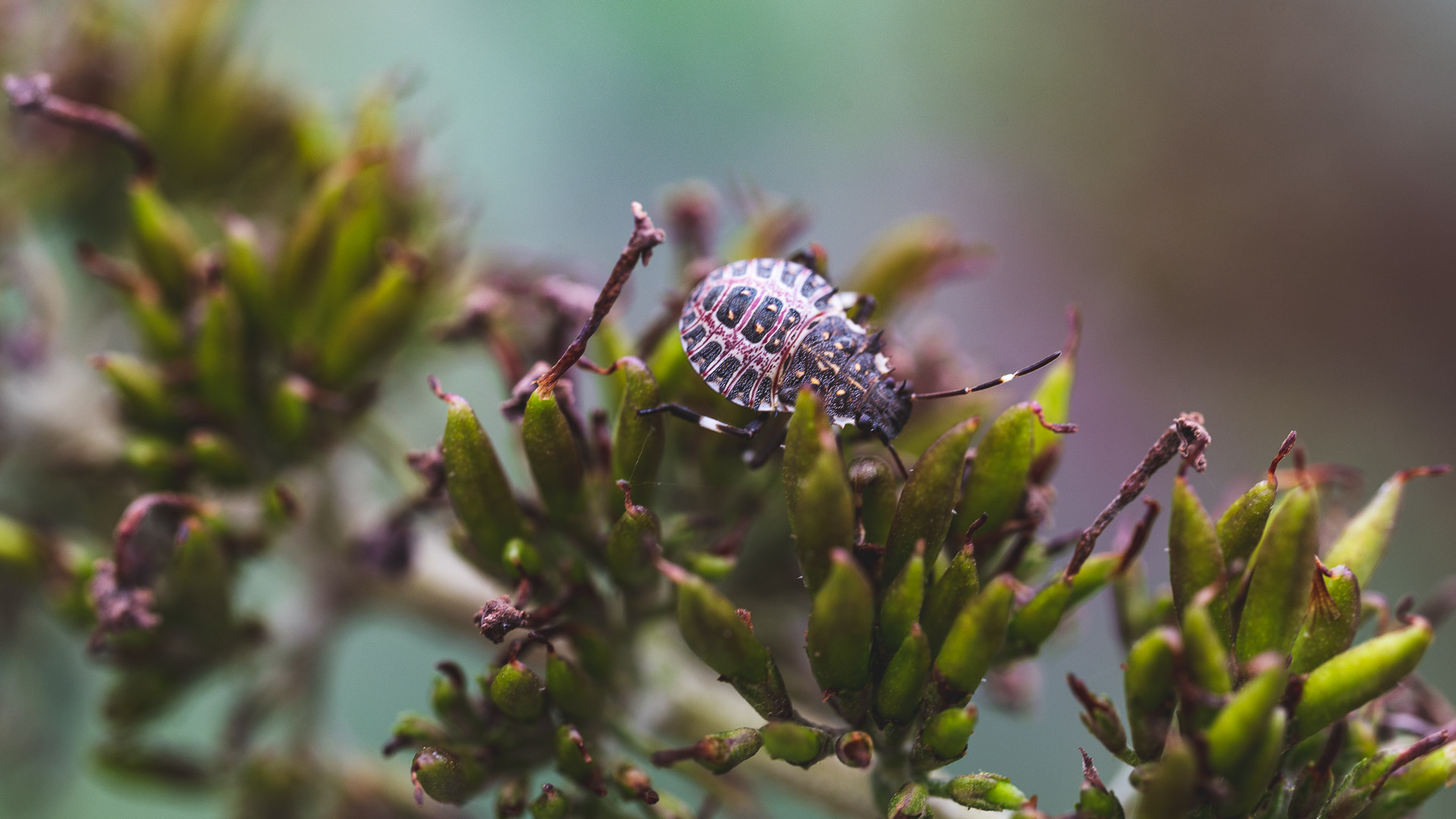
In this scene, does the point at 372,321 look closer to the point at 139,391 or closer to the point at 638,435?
the point at 139,391

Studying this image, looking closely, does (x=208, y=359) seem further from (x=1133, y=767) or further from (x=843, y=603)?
(x=1133, y=767)

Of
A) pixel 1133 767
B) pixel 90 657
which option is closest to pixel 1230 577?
pixel 1133 767

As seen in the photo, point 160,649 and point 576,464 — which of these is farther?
point 160,649

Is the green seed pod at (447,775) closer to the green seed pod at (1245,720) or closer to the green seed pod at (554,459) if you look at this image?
the green seed pod at (554,459)

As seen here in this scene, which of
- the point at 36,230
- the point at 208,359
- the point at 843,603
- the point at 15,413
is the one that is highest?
the point at 36,230

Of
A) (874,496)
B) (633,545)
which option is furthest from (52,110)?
(874,496)

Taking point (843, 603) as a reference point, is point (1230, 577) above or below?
above

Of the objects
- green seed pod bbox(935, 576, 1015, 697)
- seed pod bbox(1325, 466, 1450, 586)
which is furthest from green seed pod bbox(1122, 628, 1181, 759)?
seed pod bbox(1325, 466, 1450, 586)
